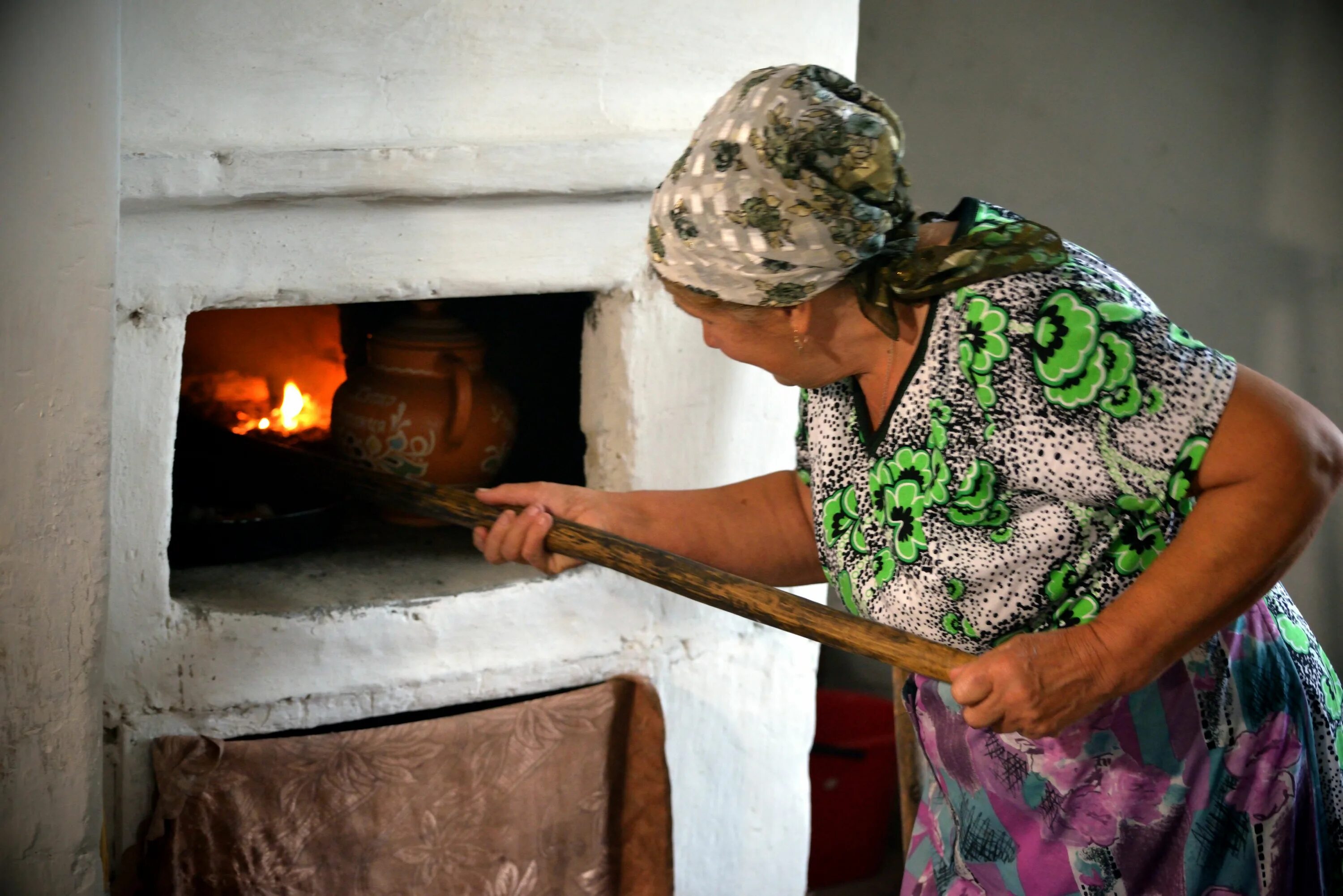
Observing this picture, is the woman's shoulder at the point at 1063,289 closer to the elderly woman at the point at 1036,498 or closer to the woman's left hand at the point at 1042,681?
the elderly woman at the point at 1036,498

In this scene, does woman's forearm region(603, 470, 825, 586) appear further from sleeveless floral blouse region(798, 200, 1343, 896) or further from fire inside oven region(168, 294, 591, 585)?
fire inside oven region(168, 294, 591, 585)

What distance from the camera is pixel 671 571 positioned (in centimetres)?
139

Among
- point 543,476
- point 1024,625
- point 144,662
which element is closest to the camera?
point 1024,625

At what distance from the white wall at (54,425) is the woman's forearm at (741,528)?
2.08ft

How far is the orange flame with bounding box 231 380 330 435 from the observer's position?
205cm

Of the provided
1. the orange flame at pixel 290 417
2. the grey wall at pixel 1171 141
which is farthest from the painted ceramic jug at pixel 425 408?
the grey wall at pixel 1171 141

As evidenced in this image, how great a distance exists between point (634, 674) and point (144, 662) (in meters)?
0.71

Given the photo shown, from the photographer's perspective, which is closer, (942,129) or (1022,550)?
(1022,550)

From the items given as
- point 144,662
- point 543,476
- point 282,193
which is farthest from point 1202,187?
point 144,662

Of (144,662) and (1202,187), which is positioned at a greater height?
(1202,187)

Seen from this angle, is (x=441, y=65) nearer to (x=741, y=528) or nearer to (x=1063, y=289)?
(x=741, y=528)

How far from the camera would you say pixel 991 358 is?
1.21m

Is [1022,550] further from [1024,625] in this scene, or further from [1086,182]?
[1086,182]

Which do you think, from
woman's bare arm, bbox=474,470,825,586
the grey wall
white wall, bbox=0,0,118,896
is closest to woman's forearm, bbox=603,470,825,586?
woman's bare arm, bbox=474,470,825,586
